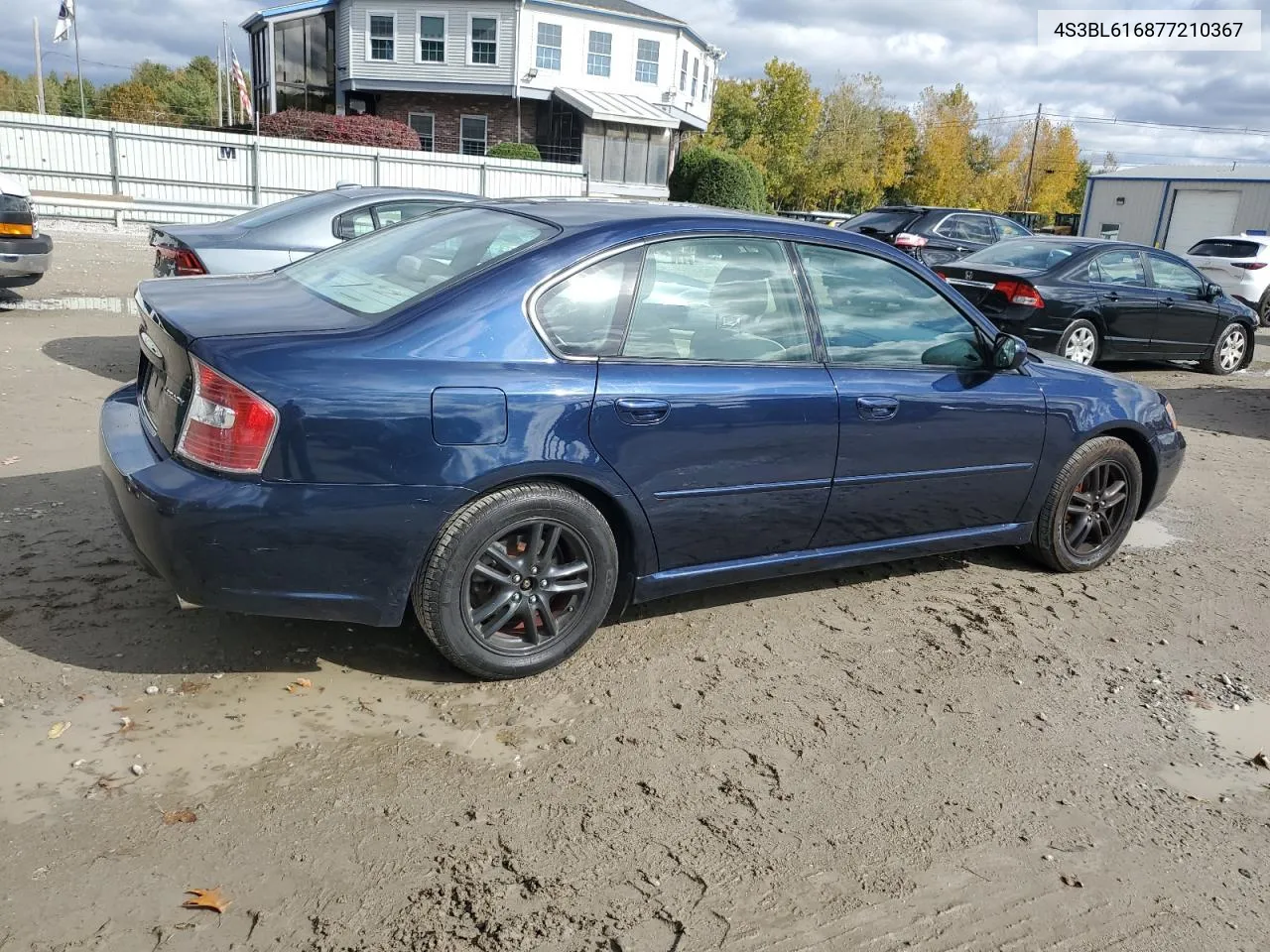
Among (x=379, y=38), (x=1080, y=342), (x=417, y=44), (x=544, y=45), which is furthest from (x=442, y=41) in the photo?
(x=1080, y=342)

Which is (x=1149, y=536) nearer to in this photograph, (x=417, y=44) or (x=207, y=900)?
(x=207, y=900)

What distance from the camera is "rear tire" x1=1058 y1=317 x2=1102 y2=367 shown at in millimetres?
10734

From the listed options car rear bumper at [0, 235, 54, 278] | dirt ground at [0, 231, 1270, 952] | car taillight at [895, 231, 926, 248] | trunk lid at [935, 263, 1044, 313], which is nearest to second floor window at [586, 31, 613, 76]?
car taillight at [895, 231, 926, 248]

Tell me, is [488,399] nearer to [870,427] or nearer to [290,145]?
[870,427]

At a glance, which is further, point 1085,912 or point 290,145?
point 290,145

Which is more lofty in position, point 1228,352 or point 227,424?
point 227,424

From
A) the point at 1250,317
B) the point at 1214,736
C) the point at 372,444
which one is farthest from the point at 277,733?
the point at 1250,317

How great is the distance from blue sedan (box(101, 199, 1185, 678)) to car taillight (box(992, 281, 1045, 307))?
241 inches

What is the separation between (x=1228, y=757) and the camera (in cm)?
365

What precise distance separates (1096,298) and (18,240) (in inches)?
416

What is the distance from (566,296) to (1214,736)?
2820 mm

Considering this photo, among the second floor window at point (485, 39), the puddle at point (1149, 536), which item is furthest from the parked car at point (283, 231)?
the second floor window at point (485, 39)

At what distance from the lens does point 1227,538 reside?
6.08 m

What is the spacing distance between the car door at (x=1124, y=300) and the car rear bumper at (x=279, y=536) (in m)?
9.62
